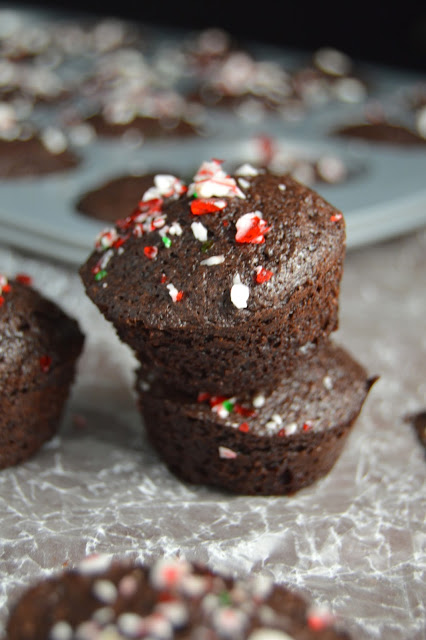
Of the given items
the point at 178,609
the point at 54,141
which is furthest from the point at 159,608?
the point at 54,141

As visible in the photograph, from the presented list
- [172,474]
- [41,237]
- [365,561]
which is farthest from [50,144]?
[365,561]

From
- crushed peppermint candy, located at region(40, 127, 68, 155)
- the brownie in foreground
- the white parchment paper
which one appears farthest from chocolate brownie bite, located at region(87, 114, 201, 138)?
the brownie in foreground

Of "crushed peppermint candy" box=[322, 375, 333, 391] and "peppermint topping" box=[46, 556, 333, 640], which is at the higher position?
"peppermint topping" box=[46, 556, 333, 640]

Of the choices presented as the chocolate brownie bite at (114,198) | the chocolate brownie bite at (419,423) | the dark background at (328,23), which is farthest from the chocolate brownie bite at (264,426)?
the dark background at (328,23)

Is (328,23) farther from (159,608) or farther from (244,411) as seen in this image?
(159,608)

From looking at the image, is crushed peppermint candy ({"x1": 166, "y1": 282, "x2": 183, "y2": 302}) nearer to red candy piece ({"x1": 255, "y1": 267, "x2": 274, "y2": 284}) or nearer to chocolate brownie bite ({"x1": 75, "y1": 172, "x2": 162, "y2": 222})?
red candy piece ({"x1": 255, "y1": 267, "x2": 274, "y2": 284})

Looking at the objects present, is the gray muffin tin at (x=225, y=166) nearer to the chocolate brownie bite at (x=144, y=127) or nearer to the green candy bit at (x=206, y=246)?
the chocolate brownie bite at (x=144, y=127)

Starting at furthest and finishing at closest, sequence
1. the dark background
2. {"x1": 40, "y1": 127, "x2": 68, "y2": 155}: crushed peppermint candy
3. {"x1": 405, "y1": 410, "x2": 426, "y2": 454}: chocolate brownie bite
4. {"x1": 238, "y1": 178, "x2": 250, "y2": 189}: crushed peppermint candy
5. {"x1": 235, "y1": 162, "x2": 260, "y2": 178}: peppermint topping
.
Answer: the dark background → {"x1": 40, "y1": 127, "x2": 68, "y2": 155}: crushed peppermint candy → {"x1": 405, "y1": 410, "x2": 426, "y2": 454}: chocolate brownie bite → {"x1": 235, "y1": 162, "x2": 260, "y2": 178}: peppermint topping → {"x1": 238, "y1": 178, "x2": 250, "y2": 189}: crushed peppermint candy

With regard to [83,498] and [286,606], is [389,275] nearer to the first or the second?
[83,498]
